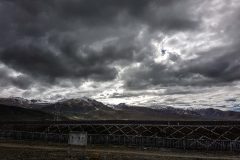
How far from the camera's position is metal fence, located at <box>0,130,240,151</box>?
84312 millimetres

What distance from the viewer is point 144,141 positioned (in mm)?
92312

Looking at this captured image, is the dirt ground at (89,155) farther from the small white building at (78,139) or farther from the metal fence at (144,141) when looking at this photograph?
the small white building at (78,139)

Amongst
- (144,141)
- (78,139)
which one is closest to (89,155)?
(78,139)

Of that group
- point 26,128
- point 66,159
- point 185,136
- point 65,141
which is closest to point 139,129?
point 185,136

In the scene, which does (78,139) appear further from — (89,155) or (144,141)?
(89,155)

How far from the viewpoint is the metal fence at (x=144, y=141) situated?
8431 cm

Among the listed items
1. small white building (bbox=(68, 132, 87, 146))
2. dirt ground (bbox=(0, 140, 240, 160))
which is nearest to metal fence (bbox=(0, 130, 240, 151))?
dirt ground (bbox=(0, 140, 240, 160))

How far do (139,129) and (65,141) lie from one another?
978 inches

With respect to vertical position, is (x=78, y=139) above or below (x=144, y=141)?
above

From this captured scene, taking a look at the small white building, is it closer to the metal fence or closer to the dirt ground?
the metal fence

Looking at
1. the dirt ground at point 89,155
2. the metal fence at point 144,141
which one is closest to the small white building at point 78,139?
the metal fence at point 144,141

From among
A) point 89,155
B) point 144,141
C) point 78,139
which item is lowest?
point 89,155

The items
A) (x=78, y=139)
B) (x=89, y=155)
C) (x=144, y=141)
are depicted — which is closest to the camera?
(x=89, y=155)

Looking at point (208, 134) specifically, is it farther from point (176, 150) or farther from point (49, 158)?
point (49, 158)
